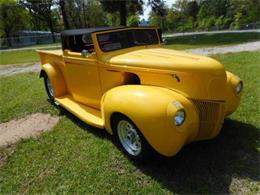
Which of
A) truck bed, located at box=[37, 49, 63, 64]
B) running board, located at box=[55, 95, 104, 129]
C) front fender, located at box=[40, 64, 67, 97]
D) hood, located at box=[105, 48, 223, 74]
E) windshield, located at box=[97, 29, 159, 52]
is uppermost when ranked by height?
windshield, located at box=[97, 29, 159, 52]

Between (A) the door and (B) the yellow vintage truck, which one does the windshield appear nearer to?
(B) the yellow vintage truck

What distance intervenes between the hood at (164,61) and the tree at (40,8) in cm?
4714

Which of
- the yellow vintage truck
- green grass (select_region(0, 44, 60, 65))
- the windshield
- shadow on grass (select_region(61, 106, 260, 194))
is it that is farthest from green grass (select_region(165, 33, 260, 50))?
shadow on grass (select_region(61, 106, 260, 194))

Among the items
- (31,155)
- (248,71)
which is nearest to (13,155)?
(31,155)

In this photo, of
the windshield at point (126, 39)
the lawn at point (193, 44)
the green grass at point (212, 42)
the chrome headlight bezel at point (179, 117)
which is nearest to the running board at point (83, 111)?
the windshield at point (126, 39)

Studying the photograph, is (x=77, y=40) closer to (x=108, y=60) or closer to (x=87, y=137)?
(x=108, y=60)

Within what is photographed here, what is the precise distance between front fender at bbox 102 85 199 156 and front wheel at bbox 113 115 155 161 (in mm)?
133

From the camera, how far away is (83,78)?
18.3 feet

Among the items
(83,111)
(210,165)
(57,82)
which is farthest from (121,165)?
(57,82)

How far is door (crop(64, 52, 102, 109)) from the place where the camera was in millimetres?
5191

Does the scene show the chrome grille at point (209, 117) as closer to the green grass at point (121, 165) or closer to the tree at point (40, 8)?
the green grass at point (121, 165)

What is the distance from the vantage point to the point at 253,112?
5500mm

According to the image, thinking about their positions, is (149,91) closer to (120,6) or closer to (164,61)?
(164,61)

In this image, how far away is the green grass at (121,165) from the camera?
12.0 ft
